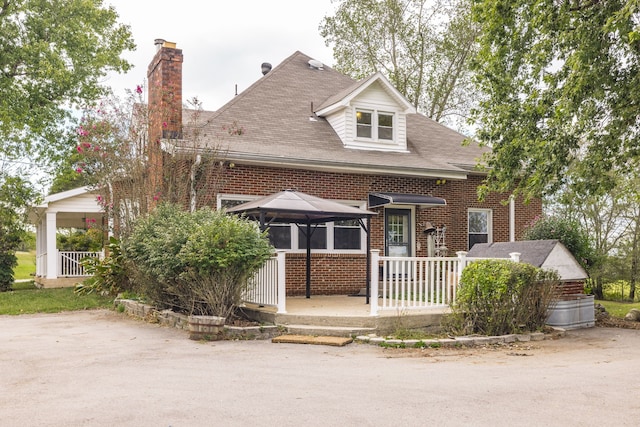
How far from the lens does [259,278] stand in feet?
34.7

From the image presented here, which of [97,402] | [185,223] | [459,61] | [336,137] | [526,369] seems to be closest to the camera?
[97,402]

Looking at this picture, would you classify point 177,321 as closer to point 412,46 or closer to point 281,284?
point 281,284

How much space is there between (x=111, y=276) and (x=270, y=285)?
259 inches

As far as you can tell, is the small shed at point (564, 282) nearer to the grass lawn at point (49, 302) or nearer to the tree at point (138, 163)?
the tree at point (138, 163)

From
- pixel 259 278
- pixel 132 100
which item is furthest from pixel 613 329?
pixel 132 100

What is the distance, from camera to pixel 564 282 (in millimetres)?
10977

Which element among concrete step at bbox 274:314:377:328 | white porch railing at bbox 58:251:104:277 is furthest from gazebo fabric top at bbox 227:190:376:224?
white porch railing at bbox 58:251:104:277

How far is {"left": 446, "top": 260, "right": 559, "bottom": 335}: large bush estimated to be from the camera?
30.6 feet

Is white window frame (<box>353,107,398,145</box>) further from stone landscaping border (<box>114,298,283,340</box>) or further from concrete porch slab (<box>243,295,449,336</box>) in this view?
stone landscaping border (<box>114,298,283,340</box>)

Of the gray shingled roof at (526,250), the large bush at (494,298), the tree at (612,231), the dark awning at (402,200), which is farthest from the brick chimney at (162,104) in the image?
the tree at (612,231)

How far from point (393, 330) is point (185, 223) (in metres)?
3.93

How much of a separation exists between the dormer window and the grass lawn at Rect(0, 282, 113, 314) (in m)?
7.72

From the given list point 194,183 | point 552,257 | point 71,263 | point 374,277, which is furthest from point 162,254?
point 71,263

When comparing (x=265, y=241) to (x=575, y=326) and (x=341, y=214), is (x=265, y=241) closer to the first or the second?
(x=341, y=214)
